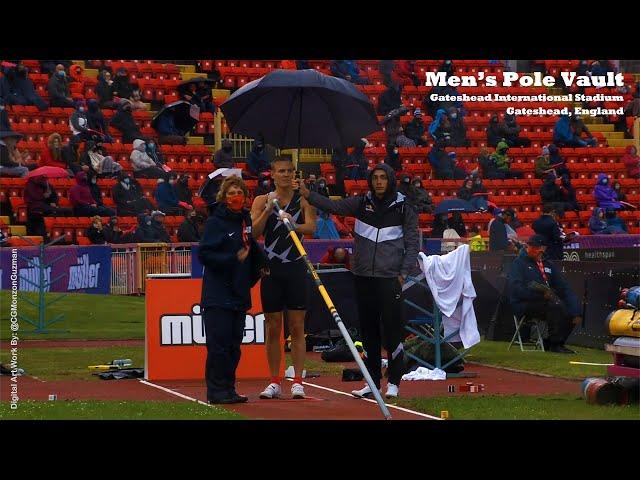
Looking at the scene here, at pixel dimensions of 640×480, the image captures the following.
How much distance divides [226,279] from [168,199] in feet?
49.9

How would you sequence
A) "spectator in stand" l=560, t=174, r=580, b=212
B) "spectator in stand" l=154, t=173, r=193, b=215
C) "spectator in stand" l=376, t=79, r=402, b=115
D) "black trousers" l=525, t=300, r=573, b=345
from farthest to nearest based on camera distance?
"spectator in stand" l=376, t=79, r=402, b=115 < "spectator in stand" l=560, t=174, r=580, b=212 < "spectator in stand" l=154, t=173, r=193, b=215 < "black trousers" l=525, t=300, r=573, b=345

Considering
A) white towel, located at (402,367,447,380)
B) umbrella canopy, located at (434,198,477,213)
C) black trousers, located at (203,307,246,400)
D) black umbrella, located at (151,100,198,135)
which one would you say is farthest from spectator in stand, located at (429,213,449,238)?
black trousers, located at (203,307,246,400)

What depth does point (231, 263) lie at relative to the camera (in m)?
10.7

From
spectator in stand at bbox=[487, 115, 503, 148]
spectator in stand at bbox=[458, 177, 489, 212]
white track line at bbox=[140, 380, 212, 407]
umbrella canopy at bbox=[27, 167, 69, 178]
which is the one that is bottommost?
white track line at bbox=[140, 380, 212, 407]

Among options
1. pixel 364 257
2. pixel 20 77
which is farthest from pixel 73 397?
pixel 20 77

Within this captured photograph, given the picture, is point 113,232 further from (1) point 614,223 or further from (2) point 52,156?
(1) point 614,223

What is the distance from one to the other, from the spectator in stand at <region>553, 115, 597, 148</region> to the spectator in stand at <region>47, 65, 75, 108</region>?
412 inches

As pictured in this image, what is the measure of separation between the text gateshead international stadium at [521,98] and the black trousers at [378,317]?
17028mm

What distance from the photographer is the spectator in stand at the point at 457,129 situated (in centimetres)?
2888

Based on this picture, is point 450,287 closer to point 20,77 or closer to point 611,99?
point 20,77

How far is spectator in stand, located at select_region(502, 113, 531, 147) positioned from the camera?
29016 mm

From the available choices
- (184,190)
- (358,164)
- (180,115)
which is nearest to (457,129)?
(358,164)

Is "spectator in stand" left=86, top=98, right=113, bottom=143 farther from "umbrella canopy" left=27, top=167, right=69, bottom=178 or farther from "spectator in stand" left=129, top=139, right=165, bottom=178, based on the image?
"umbrella canopy" left=27, top=167, right=69, bottom=178

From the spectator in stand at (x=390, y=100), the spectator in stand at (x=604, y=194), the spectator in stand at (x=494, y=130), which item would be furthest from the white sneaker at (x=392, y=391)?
the spectator in stand at (x=494, y=130)
